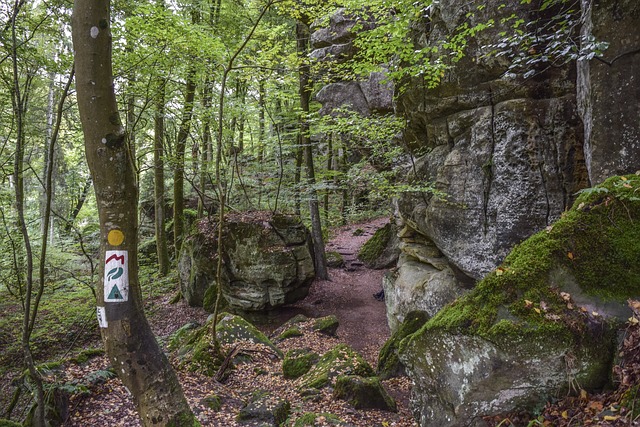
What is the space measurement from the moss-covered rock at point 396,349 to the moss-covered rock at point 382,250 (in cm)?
607

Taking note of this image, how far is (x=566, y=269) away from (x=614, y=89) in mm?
3002

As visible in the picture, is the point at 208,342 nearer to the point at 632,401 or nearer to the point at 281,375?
the point at 281,375

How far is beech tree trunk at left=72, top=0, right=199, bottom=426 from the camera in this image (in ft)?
9.09

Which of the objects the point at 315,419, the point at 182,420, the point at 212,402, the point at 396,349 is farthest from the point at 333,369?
the point at 182,420

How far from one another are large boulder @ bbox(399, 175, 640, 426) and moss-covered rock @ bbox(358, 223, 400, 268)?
34.1 ft

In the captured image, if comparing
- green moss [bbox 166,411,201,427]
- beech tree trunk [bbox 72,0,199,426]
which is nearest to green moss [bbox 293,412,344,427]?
green moss [bbox 166,411,201,427]

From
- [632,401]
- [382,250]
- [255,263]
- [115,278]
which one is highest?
[115,278]

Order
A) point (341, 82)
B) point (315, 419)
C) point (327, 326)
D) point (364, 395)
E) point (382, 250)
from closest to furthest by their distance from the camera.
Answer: point (315, 419) → point (364, 395) → point (327, 326) → point (382, 250) → point (341, 82)

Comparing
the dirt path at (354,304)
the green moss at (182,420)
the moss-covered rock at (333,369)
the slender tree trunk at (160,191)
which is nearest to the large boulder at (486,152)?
the dirt path at (354,304)

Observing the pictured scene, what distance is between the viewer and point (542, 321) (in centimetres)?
286

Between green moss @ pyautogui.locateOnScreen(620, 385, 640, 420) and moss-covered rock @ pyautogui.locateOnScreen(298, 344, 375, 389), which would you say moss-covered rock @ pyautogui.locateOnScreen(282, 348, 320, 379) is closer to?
moss-covered rock @ pyautogui.locateOnScreen(298, 344, 375, 389)

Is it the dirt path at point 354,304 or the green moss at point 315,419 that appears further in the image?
the dirt path at point 354,304

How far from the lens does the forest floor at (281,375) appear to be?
4121mm

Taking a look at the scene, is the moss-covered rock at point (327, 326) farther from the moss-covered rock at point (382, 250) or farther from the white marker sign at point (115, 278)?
the white marker sign at point (115, 278)
